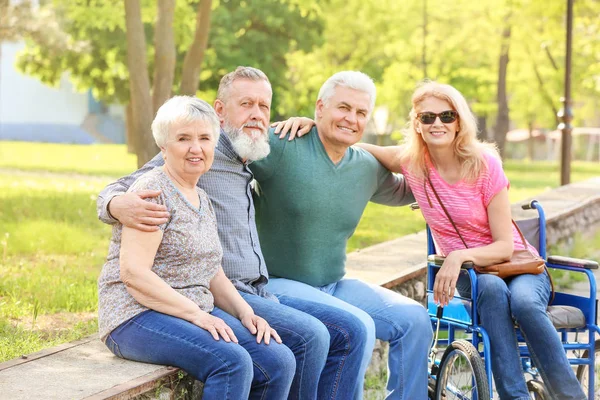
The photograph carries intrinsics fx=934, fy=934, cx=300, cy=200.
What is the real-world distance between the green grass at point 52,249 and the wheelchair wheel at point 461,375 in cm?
201

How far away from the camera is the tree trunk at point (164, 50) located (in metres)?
10.9

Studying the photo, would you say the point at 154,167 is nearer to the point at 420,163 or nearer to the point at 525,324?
the point at 420,163

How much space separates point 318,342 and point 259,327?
11.4 inches

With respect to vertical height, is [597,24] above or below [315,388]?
above

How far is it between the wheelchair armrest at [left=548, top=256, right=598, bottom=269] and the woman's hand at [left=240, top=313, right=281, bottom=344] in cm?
178

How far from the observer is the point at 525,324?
4.38 meters

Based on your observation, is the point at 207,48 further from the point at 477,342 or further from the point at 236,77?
the point at 477,342

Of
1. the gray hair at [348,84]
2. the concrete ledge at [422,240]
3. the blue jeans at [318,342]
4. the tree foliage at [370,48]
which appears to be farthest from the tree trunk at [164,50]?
the tree foliage at [370,48]

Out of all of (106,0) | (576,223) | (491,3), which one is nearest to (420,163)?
(576,223)

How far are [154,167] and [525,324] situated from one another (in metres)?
1.86

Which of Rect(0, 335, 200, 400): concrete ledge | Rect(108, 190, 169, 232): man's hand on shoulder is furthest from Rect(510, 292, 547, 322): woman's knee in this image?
Rect(108, 190, 169, 232): man's hand on shoulder

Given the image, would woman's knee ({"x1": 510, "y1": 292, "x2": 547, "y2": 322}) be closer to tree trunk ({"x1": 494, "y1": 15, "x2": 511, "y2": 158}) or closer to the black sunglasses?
the black sunglasses

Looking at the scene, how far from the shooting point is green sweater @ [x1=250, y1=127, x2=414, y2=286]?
→ 4.73 meters

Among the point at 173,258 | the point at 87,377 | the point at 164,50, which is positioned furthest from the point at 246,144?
the point at 164,50
